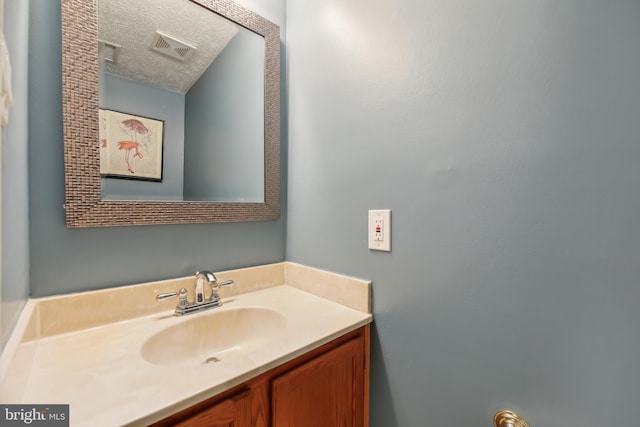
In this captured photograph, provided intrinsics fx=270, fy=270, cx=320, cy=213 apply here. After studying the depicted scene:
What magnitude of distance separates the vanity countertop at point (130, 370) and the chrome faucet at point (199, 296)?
0.12ft

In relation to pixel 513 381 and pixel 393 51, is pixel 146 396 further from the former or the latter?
pixel 393 51

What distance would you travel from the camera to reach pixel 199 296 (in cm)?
94

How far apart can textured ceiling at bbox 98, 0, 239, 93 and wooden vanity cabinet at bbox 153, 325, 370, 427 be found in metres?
0.99

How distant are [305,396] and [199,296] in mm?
487

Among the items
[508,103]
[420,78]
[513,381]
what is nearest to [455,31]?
[420,78]

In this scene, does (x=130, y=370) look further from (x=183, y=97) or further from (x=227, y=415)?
(x=183, y=97)

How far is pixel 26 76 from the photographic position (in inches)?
27.3

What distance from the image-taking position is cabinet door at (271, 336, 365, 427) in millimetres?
663

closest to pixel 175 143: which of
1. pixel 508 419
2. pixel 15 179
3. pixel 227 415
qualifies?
pixel 15 179

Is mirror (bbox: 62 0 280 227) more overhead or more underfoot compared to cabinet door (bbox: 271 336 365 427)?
more overhead

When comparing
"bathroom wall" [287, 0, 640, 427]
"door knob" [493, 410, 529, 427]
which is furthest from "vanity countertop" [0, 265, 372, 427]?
"door knob" [493, 410, 529, 427]

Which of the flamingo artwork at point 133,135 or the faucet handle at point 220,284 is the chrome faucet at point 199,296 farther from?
the flamingo artwork at point 133,135

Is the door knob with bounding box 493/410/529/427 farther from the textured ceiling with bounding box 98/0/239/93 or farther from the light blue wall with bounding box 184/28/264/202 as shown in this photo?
the textured ceiling with bounding box 98/0/239/93

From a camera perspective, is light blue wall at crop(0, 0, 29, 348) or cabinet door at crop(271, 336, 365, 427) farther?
cabinet door at crop(271, 336, 365, 427)
